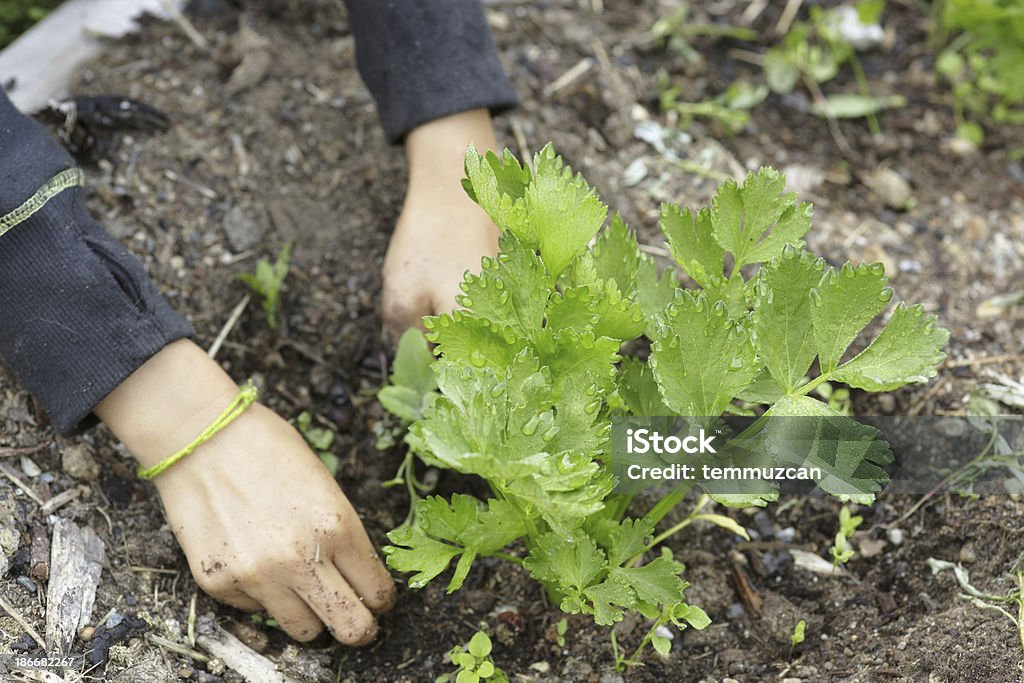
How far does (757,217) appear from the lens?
1342 millimetres

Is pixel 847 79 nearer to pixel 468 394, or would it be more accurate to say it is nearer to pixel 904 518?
pixel 904 518

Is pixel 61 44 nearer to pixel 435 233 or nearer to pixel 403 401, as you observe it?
pixel 435 233

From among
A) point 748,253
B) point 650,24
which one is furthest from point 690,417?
point 650,24

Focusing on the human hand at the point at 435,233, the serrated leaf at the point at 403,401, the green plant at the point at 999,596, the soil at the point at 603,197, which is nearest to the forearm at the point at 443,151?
the human hand at the point at 435,233

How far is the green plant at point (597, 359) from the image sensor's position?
118cm

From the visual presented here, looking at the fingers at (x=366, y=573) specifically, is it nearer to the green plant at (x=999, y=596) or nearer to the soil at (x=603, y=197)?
the soil at (x=603, y=197)

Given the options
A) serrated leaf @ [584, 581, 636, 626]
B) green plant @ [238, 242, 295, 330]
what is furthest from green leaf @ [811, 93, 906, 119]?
serrated leaf @ [584, 581, 636, 626]

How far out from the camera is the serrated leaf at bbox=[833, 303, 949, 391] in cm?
122

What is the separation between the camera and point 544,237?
4.14 ft

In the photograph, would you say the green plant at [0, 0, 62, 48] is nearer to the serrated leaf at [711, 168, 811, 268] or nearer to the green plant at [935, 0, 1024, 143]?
the serrated leaf at [711, 168, 811, 268]

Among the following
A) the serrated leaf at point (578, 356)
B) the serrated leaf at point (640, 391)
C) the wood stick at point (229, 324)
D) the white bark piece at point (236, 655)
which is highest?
the serrated leaf at point (578, 356)

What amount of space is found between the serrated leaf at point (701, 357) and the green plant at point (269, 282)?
3.28 ft

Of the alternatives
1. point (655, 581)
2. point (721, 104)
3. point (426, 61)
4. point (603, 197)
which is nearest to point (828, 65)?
point (721, 104)

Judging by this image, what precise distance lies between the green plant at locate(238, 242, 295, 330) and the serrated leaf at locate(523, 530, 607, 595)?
904mm
